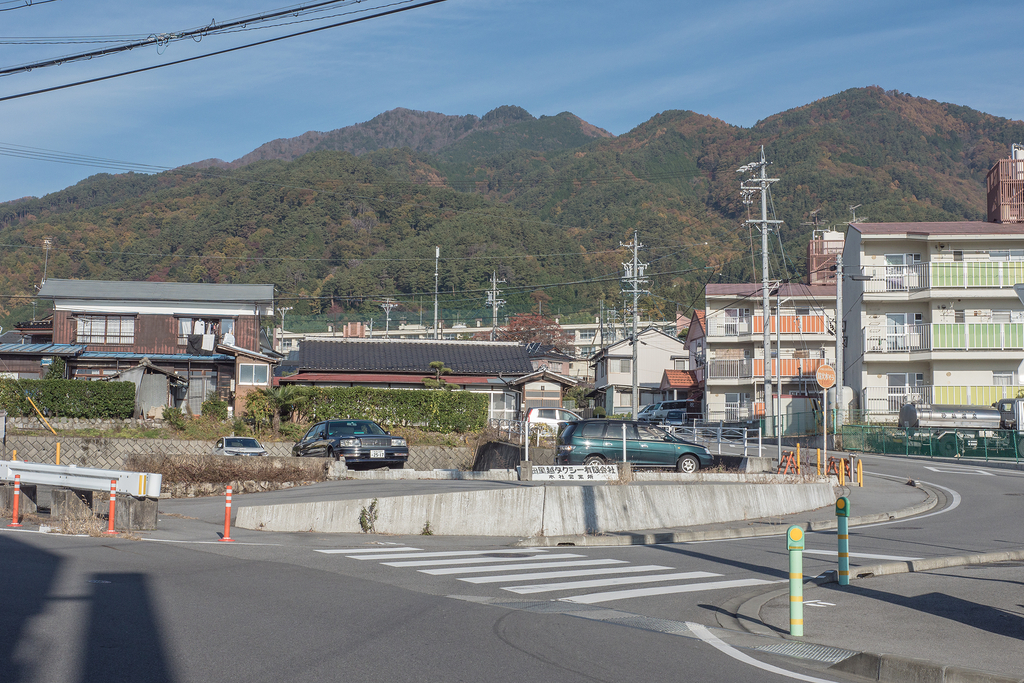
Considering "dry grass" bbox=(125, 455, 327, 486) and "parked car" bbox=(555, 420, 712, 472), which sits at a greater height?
"parked car" bbox=(555, 420, 712, 472)

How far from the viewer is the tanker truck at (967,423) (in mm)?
33219

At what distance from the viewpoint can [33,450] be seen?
2819cm

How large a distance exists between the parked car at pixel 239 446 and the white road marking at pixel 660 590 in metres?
21.1

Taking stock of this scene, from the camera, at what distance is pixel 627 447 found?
24.8 m

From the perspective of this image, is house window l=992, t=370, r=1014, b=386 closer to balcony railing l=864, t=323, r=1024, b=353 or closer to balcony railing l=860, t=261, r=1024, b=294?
balcony railing l=864, t=323, r=1024, b=353

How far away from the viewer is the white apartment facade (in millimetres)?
44156

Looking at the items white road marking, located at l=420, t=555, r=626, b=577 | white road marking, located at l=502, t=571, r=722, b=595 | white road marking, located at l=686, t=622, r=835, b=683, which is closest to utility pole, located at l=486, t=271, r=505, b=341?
white road marking, located at l=420, t=555, r=626, b=577

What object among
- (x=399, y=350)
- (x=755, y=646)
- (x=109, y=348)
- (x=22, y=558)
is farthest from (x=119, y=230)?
(x=755, y=646)

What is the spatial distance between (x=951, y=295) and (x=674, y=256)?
1780 inches

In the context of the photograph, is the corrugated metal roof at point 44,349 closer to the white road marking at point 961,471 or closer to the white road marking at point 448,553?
the white road marking at point 448,553

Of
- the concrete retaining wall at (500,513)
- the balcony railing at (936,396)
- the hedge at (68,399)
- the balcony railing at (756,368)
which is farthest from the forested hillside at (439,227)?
the concrete retaining wall at (500,513)

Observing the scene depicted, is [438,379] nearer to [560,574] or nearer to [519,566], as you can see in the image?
[519,566]

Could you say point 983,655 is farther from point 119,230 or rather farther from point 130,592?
point 119,230

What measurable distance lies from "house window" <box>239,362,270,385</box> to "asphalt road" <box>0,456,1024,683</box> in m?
24.7
